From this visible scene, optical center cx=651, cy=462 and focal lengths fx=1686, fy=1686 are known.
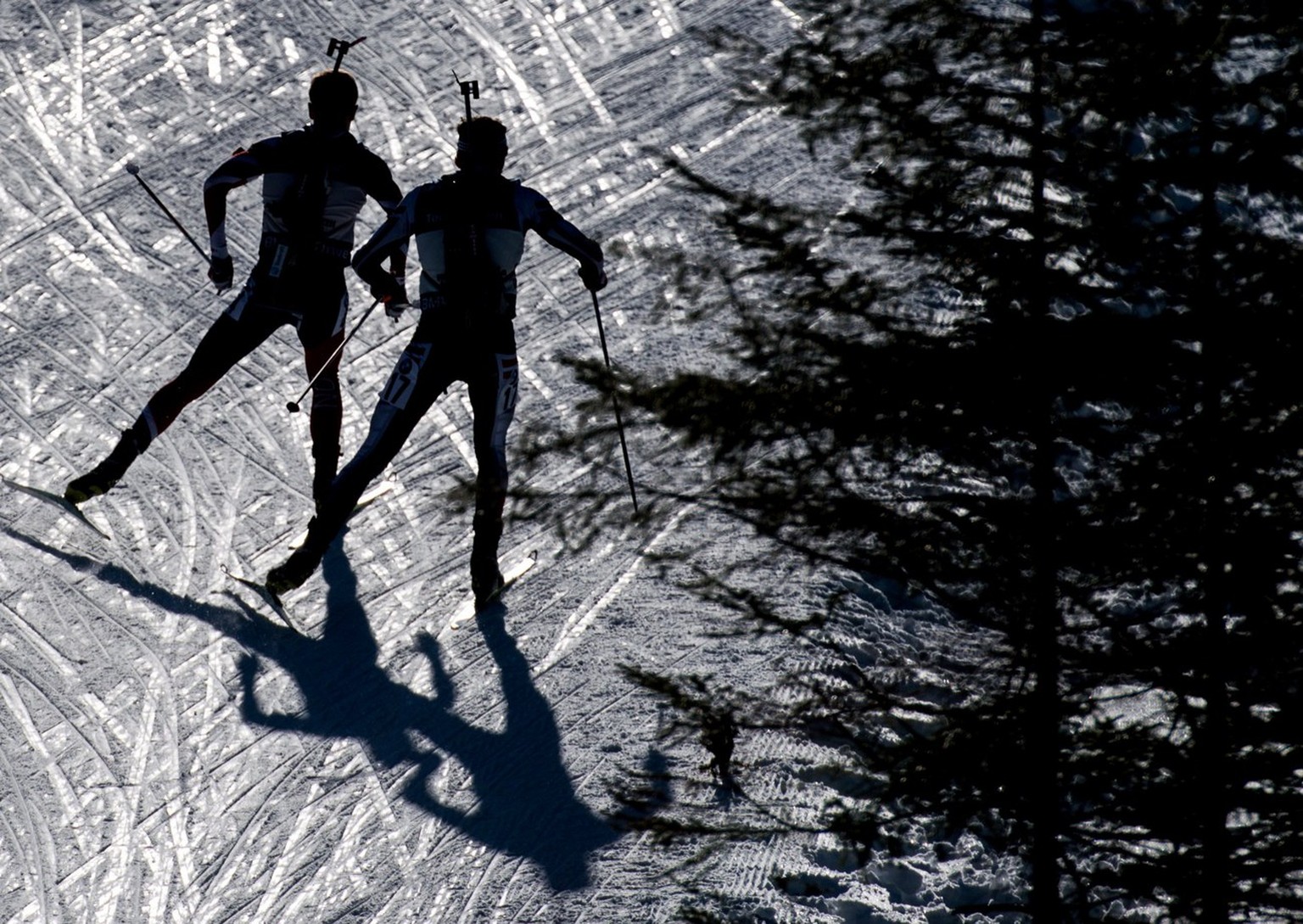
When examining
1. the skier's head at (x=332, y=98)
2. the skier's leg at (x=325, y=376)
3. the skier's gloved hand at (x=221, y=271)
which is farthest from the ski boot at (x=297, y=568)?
the skier's head at (x=332, y=98)

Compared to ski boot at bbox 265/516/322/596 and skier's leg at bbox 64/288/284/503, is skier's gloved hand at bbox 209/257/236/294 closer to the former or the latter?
skier's leg at bbox 64/288/284/503

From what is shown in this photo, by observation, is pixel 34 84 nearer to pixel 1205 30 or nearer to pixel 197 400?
pixel 197 400

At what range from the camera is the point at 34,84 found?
43.8 ft

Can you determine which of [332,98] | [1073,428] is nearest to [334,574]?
[332,98]

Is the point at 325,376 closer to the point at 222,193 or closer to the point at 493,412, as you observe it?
the point at 222,193

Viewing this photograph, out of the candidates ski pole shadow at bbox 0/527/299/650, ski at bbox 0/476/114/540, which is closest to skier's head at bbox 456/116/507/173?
ski pole shadow at bbox 0/527/299/650

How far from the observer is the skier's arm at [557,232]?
315 inches

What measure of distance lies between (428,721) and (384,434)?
139 cm

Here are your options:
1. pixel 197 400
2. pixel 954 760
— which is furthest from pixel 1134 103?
pixel 197 400

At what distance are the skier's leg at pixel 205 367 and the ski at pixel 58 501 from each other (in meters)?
0.45

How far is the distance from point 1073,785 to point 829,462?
1.75m

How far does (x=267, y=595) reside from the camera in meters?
8.76

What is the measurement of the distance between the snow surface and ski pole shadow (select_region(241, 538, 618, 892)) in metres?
0.02

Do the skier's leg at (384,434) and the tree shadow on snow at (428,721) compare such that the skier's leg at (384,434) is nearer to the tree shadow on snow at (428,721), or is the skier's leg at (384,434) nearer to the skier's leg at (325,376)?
the tree shadow on snow at (428,721)
